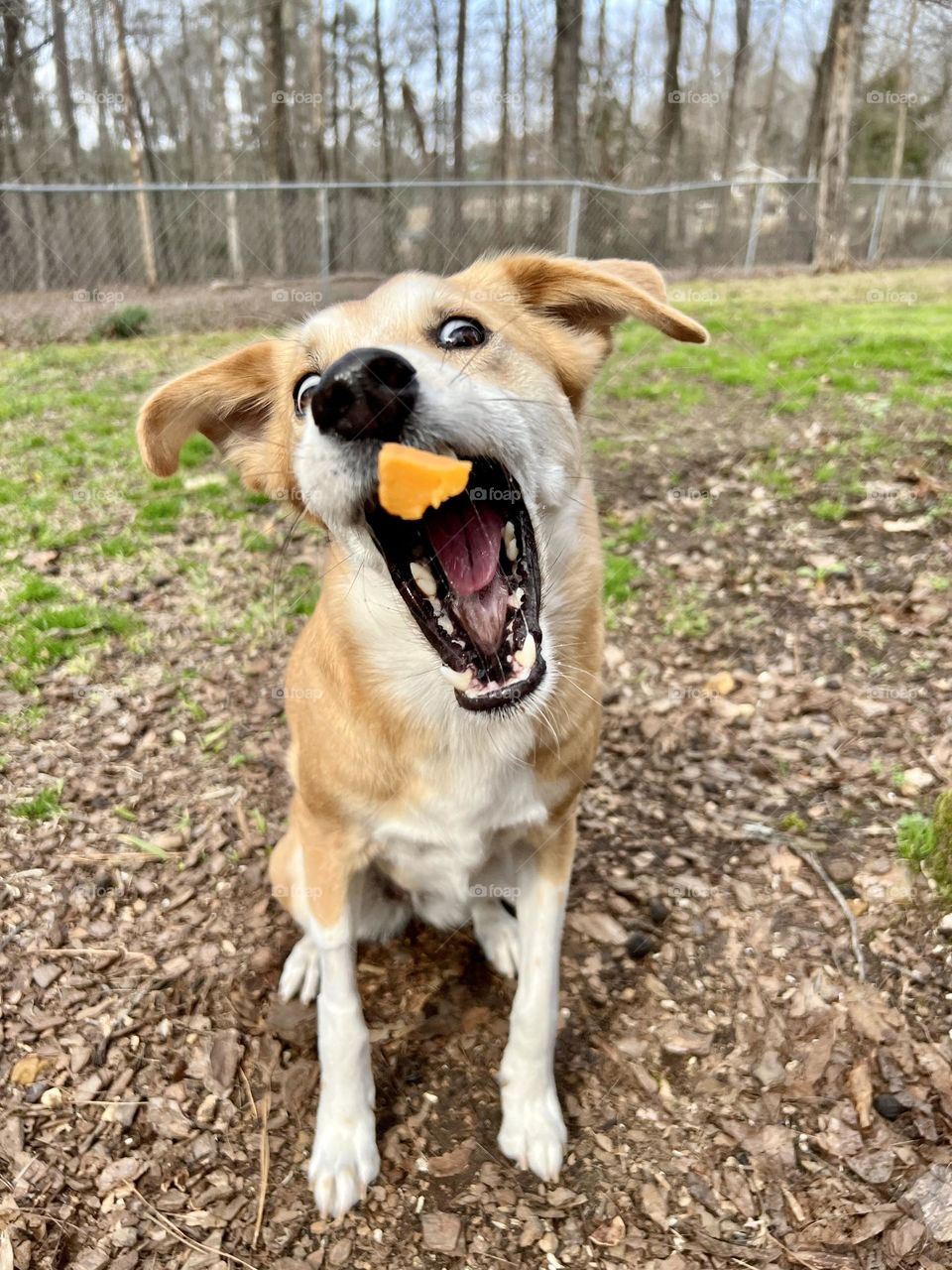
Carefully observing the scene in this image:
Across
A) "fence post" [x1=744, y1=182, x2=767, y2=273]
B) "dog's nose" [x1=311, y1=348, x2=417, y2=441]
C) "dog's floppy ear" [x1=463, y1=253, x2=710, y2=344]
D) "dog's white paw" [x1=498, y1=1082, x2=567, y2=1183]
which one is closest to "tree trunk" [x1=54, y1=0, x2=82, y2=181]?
"fence post" [x1=744, y1=182, x2=767, y2=273]

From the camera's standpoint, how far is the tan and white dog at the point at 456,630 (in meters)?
2.07

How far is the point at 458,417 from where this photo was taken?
1.88 meters

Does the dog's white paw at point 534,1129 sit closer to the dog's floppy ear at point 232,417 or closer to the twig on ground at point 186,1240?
the twig on ground at point 186,1240

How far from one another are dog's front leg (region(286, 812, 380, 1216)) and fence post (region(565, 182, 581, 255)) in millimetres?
9619

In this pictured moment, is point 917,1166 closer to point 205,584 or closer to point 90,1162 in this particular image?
point 90,1162

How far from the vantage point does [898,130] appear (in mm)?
21953

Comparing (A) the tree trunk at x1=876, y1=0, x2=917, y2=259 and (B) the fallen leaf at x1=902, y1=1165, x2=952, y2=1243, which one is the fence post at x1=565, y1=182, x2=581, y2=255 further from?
(B) the fallen leaf at x1=902, y1=1165, x2=952, y2=1243

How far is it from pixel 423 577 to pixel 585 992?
156 centimetres

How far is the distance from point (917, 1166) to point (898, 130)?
26.4 meters

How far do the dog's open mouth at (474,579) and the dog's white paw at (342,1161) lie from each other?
1267 millimetres

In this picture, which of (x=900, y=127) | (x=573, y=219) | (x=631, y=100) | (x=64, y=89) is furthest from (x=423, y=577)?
(x=900, y=127)

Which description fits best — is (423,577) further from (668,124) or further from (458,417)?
(668,124)

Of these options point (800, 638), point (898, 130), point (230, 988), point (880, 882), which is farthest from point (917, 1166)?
point (898, 130)

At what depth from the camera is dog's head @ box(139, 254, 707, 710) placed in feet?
6.10
